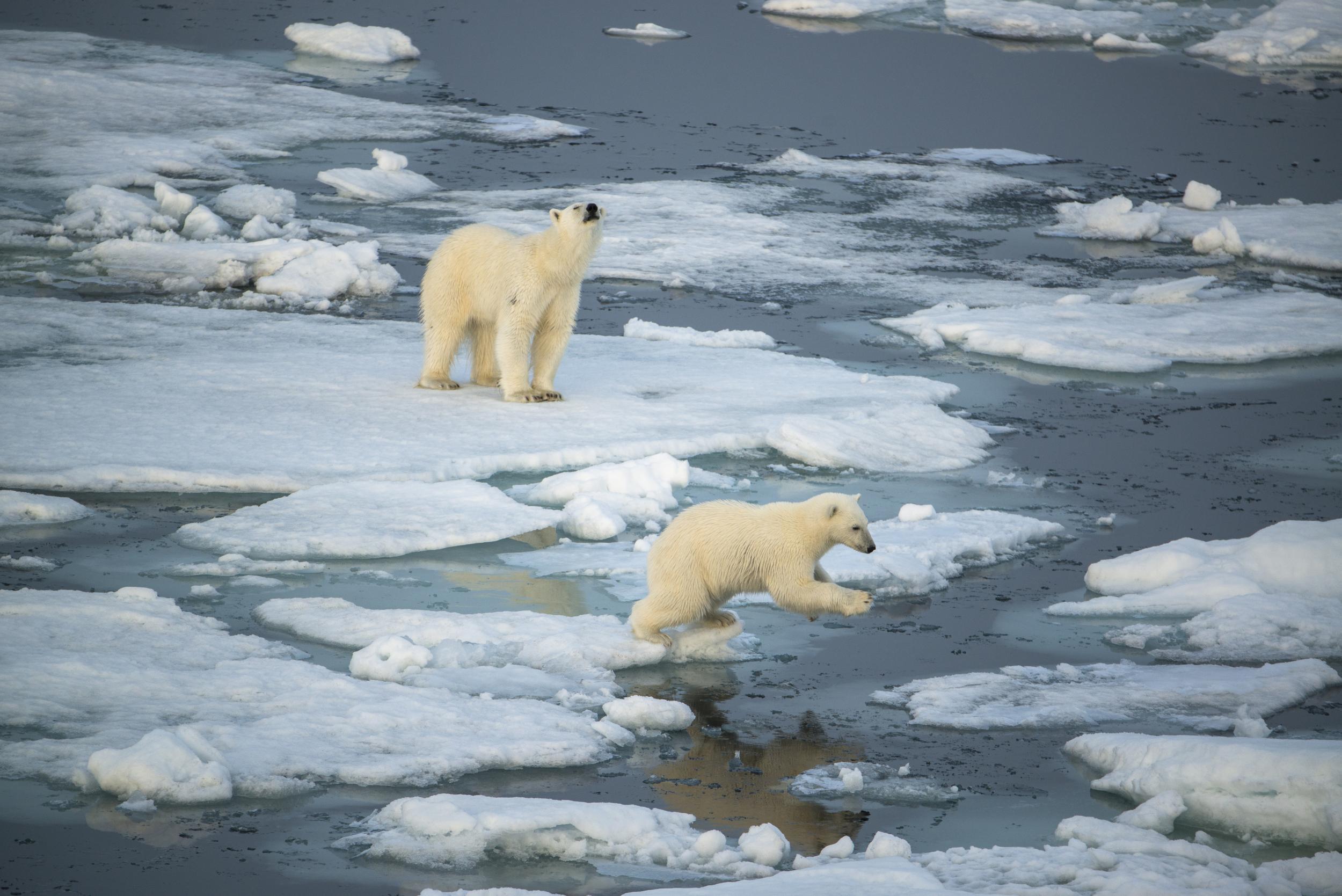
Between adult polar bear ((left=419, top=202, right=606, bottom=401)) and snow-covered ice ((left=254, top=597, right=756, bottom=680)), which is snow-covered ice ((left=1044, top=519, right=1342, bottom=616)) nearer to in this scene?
snow-covered ice ((left=254, top=597, right=756, bottom=680))

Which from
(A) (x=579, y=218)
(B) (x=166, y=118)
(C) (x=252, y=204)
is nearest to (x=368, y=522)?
(A) (x=579, y=218)

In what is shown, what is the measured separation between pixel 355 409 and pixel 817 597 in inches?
152

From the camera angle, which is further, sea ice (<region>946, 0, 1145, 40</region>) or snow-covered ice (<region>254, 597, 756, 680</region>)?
sea ice (<region>946, 0, 1145, 40</region>)

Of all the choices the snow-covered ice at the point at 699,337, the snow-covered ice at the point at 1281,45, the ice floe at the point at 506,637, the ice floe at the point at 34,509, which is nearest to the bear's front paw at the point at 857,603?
the ice floe at the point at 506,637

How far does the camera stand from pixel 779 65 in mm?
25547

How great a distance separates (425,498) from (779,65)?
19900 mm

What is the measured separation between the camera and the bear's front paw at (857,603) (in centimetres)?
545

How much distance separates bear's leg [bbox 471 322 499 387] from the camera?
920 cm

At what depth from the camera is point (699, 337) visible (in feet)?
35.6

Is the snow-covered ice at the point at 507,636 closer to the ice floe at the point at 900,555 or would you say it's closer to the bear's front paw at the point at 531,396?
the ice floe at the point at 900,555

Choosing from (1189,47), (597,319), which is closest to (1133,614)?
(597,319)

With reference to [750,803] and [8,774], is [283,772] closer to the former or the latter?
[8,774]

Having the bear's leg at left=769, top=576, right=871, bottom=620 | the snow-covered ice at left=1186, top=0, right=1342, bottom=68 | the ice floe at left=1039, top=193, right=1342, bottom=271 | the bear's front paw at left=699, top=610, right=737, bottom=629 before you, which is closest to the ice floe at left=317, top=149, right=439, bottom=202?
the ice floe at left=1039, top=193, right=1342, bottom=271

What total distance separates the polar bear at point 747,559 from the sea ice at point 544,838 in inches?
52.1
